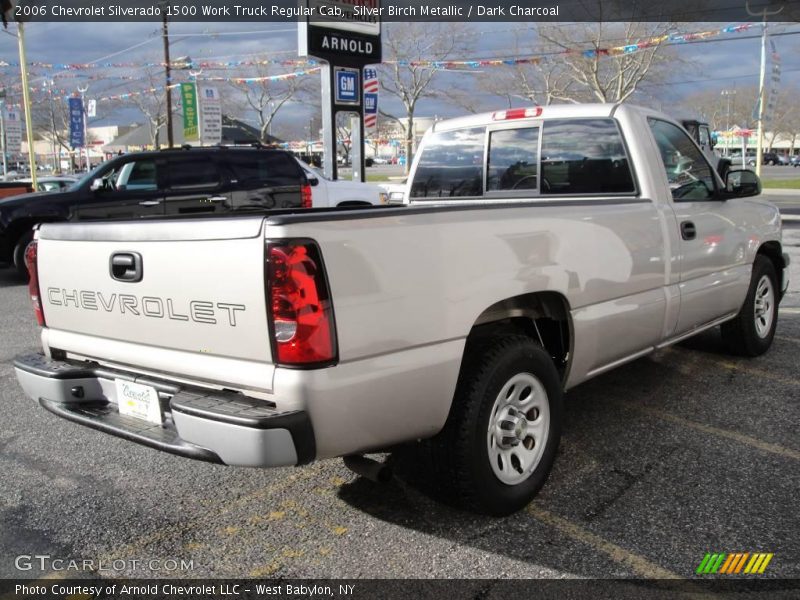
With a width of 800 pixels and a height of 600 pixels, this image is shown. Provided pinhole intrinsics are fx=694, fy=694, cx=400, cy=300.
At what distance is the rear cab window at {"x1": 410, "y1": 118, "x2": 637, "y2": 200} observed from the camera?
4.32m

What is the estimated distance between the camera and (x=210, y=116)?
23.4m

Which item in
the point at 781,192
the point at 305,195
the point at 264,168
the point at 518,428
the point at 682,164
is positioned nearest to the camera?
the point at 518,428

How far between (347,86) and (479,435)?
37.1 ft

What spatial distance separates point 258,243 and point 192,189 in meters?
8.25

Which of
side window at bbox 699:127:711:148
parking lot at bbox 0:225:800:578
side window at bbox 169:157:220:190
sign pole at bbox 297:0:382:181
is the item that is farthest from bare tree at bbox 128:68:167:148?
parking lot at bbox 0:225:800:578

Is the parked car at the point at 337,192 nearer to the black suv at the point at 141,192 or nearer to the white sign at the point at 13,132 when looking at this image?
the black suv at the point at 141,192

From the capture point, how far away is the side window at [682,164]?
4402mm

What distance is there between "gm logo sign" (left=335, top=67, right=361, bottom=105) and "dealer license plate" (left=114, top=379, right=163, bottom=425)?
10.8 metres

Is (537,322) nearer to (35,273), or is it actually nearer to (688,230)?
(688,230)

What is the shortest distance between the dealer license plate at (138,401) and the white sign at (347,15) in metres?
10.5

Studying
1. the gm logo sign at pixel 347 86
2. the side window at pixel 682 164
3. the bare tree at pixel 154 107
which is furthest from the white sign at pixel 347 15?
the bare tree at pixel 154 107

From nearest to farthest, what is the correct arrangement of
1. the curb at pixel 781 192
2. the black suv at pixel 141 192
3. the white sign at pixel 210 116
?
the black suv at pixel 141 192
the white sign at pixel 210 116
the curb at pixel 781 192

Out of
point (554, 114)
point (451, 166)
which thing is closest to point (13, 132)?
point (451, 166)

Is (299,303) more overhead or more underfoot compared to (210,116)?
more underfoot
